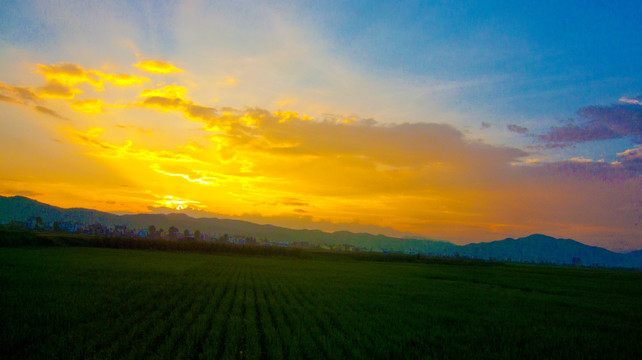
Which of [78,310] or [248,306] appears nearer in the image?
[78,310]

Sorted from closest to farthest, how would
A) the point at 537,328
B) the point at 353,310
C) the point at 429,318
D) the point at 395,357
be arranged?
the point at 395,357 → the point at 537,328 → the point at 429,318 → the point at 353,310

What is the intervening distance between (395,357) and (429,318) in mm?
6351

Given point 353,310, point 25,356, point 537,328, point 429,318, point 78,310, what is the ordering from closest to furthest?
point 25,356 → point 78,310 → point 537,328 → point 429,318 → point 353,310

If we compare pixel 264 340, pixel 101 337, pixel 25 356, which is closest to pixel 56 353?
pixel 25 356

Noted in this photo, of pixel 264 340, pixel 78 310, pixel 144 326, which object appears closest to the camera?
pixel 264 340

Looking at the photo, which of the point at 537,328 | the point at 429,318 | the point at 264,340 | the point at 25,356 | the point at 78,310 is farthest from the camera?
the point at 429,318

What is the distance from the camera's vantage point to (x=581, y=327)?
47.5 feet

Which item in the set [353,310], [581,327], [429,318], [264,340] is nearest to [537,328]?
[581,327]

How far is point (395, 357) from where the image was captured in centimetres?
916

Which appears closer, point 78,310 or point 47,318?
point 47,318

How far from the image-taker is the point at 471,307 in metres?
18.7

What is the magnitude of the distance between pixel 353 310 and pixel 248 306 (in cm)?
463

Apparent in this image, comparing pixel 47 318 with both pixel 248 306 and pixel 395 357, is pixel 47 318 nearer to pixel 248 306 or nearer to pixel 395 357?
pixel 248 306

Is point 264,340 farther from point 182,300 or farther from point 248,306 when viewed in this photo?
point 182,300
